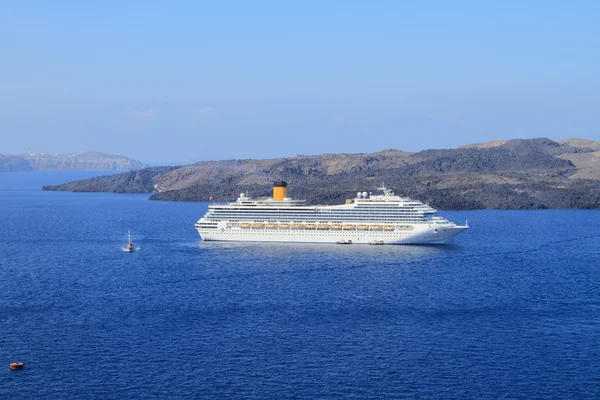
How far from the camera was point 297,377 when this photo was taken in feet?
88.9

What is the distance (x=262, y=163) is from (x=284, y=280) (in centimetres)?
11491

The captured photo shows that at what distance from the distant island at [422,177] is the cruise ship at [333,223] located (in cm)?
3652

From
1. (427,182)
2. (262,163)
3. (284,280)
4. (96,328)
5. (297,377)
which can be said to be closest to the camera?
(297,377)

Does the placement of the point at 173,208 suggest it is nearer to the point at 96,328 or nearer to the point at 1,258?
the point at 1,258

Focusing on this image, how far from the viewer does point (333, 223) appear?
2400 inches

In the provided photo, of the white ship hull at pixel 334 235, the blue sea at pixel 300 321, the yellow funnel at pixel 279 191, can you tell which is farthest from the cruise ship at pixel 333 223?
the yellow funnel at pixel 279 191

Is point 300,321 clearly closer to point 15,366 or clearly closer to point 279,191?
point 15,366

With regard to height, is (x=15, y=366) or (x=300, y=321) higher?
(x=300, y=321)

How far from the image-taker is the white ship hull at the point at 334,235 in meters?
59.0

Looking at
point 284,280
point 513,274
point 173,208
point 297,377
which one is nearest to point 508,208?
point 173,208

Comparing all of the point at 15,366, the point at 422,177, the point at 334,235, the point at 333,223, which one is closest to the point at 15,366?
the point at 15,366

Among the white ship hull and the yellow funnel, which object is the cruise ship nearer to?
the white ship hull

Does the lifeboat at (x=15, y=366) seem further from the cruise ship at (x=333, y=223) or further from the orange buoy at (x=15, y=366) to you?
the cruise ship at (x=333, y=223)

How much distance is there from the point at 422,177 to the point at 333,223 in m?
64.4
